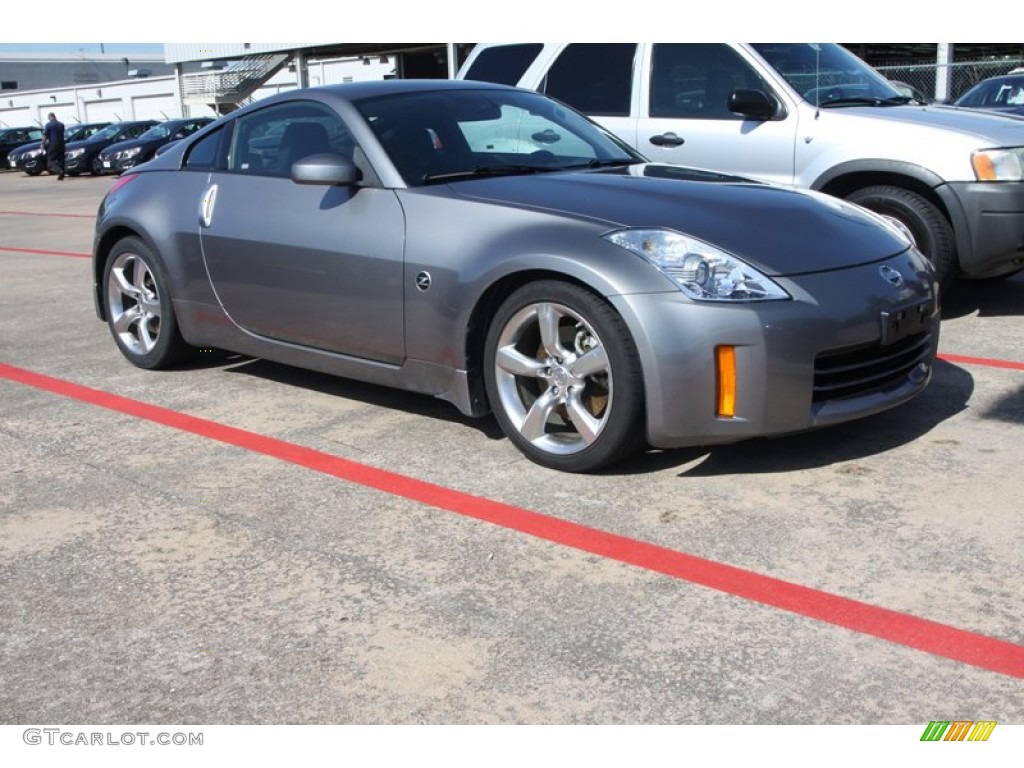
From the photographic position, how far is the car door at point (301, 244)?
4.76 m

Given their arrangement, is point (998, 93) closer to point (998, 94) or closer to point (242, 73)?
point (998, 94)

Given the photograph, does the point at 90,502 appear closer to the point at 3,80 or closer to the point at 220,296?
the point at 220,296

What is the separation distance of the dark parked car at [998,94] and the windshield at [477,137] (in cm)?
792

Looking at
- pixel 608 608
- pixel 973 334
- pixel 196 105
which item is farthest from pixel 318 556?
pixel 196 105

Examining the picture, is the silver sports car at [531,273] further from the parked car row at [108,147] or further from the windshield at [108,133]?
the windshield at [108,133]

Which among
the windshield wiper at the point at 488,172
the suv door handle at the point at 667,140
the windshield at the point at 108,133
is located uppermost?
the windshield wiper at the point at 488,172

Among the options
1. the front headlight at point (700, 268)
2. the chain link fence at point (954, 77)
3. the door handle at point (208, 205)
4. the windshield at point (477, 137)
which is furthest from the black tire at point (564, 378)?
the chain link fence at point (954, 77)

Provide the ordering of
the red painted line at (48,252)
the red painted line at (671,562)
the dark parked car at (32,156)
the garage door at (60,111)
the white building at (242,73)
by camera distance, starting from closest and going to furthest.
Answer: the red painted line at (671,562) → the red painted line at (48,252) → the dark parked car at (32,156) → the white building at (242,73) → the garage door at (60,111)

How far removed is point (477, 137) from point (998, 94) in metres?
9.16

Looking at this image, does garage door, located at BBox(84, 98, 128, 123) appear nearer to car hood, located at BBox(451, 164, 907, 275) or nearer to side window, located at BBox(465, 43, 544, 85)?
side window, located at BBox(465, 43, 544, 85)

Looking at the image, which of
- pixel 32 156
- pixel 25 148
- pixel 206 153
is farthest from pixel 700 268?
pixel 25 148

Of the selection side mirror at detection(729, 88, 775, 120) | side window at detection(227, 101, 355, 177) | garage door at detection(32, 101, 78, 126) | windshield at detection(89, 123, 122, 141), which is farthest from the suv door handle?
garage door at detection(32, 101, 78, 126)

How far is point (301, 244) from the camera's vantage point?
5020 millimetres

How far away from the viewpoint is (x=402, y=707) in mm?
2736
